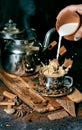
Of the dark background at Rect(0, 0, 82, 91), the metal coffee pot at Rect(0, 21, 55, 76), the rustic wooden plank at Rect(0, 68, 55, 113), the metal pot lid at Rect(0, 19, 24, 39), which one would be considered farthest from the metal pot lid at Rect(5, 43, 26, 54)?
the dark background at Rect(0, 0, 82, 91)

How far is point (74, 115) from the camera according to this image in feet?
11.1

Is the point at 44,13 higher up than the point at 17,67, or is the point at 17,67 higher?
the point at 44,13

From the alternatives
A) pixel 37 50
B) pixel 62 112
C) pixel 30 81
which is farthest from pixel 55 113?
pixel 37 50

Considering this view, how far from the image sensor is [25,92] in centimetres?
375

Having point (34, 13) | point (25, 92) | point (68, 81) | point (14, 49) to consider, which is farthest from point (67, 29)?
point (34, 13)

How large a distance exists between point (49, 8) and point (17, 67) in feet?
6.52

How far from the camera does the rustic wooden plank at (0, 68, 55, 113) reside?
3451 millimetres

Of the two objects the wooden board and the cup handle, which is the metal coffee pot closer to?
the cup handle

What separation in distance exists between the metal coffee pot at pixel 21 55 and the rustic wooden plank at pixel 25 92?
11cm

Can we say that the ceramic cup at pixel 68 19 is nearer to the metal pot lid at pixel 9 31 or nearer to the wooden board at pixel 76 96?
the wooden board at pixel 76 96

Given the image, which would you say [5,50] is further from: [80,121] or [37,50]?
[80,121]

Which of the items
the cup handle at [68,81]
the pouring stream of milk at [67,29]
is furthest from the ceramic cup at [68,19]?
the cup handle at [68,81]

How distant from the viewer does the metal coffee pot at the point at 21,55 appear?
4.09 m

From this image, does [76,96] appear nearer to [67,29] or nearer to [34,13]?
[67,29]
